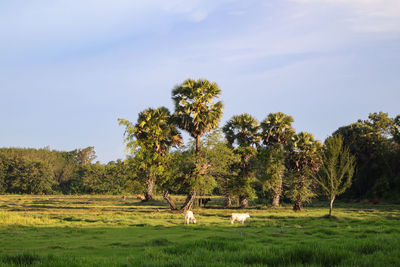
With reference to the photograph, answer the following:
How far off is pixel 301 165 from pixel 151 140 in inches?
811

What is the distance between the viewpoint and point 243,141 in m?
52.7

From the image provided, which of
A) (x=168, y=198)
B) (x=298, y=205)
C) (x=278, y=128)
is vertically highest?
(x=278, y=128)

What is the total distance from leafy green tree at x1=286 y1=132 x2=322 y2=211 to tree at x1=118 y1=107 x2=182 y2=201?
16169 millimetres

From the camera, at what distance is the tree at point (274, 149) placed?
151 ft

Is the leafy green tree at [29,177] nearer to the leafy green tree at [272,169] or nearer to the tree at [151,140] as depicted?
the tree at [151,140]

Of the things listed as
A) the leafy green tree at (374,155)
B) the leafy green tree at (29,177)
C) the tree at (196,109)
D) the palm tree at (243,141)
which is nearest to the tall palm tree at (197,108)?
the tree at (196,109)

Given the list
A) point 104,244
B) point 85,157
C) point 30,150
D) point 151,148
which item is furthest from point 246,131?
point 85,157

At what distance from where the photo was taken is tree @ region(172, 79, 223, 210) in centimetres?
4366

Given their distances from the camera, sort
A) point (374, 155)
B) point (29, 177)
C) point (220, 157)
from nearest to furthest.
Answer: point (220, 157)
point (374, 155)
point (29, 177)

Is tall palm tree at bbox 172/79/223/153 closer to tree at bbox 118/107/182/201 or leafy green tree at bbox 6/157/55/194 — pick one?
tree at bbox 118/107/182/201

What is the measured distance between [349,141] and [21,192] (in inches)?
3621

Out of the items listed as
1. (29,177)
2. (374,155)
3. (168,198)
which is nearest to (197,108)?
(168,198)

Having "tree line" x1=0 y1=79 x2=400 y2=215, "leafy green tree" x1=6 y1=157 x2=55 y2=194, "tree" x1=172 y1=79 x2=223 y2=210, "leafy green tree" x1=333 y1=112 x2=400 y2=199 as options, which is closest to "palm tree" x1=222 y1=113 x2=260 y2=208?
"tree line" x1=0 y1=79 x2=400 y2=215

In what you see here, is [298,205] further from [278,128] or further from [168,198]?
[168,198]
